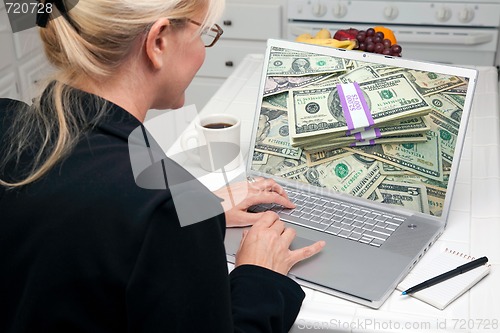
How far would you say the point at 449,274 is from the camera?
A: 1044 millimetres

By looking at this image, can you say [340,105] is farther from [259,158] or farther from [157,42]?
[157,42]

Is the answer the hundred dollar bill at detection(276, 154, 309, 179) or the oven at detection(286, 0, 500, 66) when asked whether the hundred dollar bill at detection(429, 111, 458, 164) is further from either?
the oven at detection(286, 0, 500, 66)

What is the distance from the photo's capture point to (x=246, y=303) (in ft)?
3.05

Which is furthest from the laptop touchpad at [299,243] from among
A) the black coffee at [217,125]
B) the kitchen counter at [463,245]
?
the black coffee at [217,125]

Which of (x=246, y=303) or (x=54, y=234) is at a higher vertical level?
(x=54, y=234)

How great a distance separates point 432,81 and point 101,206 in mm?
755

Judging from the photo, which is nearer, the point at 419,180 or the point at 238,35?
the point at 419,180

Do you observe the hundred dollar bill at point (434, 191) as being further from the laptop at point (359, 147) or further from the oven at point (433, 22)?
the oven at point (433, 22)

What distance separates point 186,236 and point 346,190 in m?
0.61

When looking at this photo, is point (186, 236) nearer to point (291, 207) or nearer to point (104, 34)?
point (104, 34)

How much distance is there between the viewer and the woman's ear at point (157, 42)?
0.84 meters

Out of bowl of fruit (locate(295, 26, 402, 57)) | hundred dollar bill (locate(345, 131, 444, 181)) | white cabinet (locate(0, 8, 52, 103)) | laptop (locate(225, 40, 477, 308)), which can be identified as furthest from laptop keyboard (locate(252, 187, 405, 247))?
white cabinet (locate(0, 8, 52, 103))

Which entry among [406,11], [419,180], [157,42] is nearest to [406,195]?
[419,180]

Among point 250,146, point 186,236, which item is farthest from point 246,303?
point 250,146
